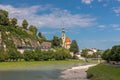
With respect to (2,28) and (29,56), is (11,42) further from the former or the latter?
(29,56)

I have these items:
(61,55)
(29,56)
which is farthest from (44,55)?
(61,55)

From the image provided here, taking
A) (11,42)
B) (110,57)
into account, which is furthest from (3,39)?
(110,57)

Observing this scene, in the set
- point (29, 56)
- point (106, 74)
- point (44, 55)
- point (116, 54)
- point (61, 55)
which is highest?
point (61, 55)

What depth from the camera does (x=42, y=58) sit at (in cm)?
16762

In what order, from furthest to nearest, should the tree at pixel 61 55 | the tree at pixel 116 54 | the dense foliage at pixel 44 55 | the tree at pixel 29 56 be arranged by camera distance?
1. the tree at pixel 61 55
2. the dense foliage at pixel 44 55
3. the tree at pixel 29 56
4. the tree at pixel 116 54

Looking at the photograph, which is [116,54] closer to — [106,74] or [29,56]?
[106,74]

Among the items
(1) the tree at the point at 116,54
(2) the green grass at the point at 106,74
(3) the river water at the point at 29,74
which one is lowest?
(3) the river water at the point at 29,74

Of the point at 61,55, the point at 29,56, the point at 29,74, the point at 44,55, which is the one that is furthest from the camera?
the point at 61,55

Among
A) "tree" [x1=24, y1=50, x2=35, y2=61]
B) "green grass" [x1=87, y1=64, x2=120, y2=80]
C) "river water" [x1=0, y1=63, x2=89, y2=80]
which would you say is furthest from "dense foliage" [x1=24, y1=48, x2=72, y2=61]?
"green grass" [x1=87, y1=64, x2=120, y2=80]

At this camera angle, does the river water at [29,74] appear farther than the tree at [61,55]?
No

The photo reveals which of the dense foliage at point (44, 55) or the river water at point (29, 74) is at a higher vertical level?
the dense foliage at point (44, 55)

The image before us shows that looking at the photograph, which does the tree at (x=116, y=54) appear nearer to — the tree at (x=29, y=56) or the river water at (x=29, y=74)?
the river water at (x=29, y=74)

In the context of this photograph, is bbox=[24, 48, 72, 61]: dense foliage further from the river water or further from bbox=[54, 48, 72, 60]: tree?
the river water

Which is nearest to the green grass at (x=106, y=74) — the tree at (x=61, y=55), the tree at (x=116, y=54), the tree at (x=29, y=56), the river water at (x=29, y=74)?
the river water at (x=29, y=74)
